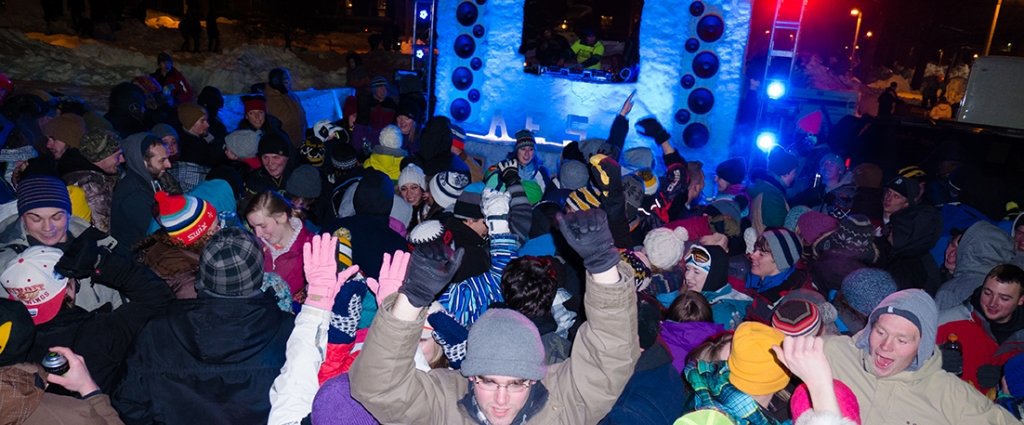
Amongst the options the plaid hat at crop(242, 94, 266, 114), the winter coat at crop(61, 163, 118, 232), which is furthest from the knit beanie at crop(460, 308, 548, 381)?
the plaid hat at crop(242, 94, 266, 114)

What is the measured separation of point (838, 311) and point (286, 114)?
6.98 meters

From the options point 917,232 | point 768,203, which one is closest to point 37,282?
point 768,203

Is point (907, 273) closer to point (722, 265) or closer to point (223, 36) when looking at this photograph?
point (722, 265)

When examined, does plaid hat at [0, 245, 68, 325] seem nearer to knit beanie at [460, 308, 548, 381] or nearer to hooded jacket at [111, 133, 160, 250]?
hooded jacket at [111, 133, 160, 250]

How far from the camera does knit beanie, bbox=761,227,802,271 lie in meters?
4.21

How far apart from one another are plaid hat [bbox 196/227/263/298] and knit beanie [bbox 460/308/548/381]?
3.54 ft

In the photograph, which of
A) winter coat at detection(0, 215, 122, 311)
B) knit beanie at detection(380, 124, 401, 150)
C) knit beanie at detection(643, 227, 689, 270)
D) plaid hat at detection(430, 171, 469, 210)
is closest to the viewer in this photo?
winter coat at detection(0, 215, 122, 311)

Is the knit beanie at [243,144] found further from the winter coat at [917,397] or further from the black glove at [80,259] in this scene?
the winter coat at [917,397]

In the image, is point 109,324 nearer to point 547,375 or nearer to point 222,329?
point 222,329

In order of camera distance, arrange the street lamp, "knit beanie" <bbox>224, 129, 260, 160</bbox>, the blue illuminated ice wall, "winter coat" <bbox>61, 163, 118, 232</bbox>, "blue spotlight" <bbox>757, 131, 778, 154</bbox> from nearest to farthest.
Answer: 1. "winter coat" <bbox>61, 163, 118, 232</bbox>
2. "knit beanie" <bbox>224, 129, 260, 160</bbox>
3. "blue spotlight" <bbox>757, 131, 778, 154</bbox>
4. the blue illuminated ice wall
5. the street lamp

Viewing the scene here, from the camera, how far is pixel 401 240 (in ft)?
13.6

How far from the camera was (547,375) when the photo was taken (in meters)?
2.34

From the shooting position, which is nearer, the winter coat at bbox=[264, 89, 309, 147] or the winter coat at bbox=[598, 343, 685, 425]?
the winter coat at bbox=[598, 343, 685, 425]

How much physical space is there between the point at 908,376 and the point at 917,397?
0.10 m
